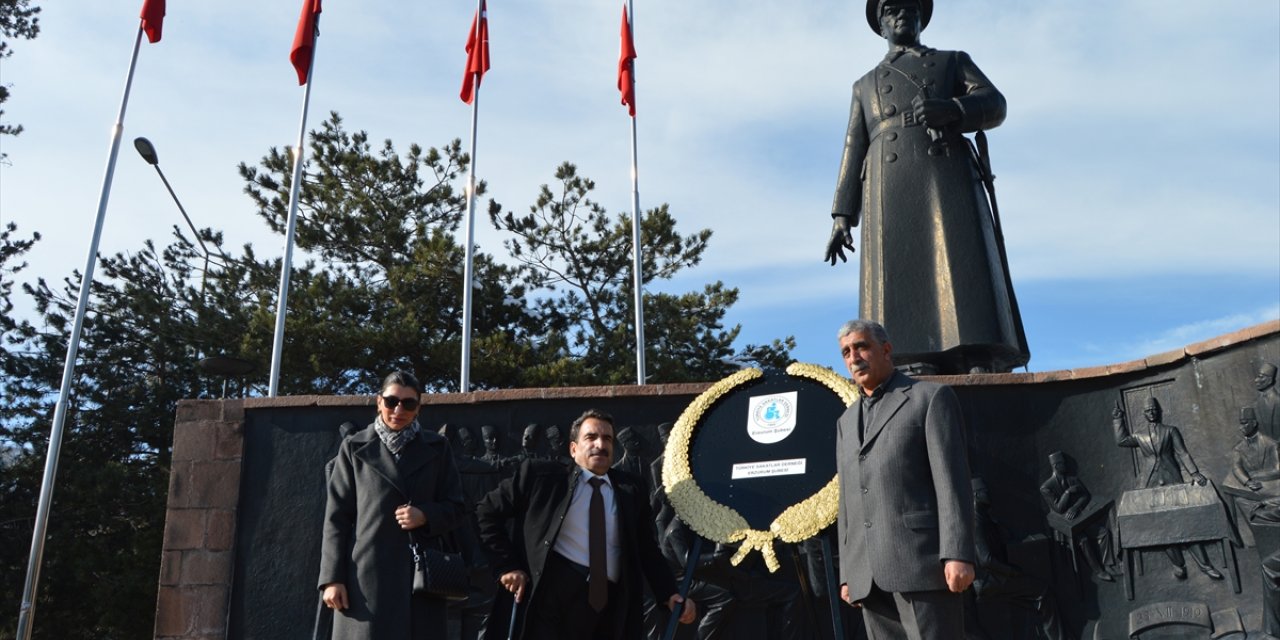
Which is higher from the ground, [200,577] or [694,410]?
[694,410]

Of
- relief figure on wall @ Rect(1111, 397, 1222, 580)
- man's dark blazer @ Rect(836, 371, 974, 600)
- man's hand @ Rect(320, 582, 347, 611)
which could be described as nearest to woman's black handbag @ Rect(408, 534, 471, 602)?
man's hand @ Rect(320, 582, 347, 611)

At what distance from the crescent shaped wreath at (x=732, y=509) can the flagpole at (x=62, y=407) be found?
618 cm

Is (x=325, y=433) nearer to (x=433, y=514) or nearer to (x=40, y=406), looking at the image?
(x=433, y=514)

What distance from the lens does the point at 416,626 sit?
4.46m

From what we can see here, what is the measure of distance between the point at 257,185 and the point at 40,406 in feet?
19.6

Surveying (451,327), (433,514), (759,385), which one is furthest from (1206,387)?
(451,327)

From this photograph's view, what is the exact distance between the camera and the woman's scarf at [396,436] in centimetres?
461

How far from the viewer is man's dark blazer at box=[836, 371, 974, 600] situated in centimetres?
377

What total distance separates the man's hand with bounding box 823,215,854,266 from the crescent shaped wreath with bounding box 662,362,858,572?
2840 millimetres

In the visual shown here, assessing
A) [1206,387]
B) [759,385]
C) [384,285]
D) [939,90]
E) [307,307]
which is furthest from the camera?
[384,285]

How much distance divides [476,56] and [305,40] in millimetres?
2215

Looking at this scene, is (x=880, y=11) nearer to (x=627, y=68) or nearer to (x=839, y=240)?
(x=839, y=240)

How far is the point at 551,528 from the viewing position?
15.0 feet

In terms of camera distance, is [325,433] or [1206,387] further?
[325,433]
